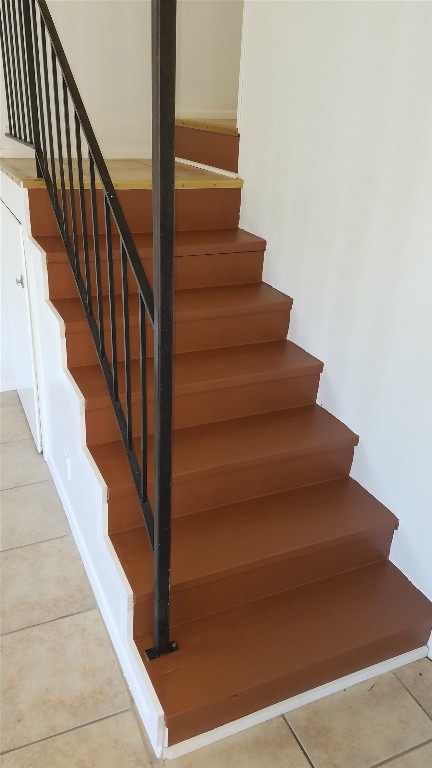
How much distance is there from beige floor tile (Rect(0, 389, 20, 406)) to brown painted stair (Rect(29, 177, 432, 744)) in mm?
1359

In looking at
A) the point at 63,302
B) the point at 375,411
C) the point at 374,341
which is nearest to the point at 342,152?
the point at 374,341

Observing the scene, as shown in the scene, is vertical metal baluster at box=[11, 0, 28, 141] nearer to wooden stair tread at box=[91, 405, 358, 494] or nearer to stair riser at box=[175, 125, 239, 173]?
stair riser at box=[175, 125, 239, 173]

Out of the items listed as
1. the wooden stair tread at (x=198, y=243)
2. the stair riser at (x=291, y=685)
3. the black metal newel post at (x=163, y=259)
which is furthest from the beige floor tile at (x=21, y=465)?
the stair riser at (x=291, y=685)

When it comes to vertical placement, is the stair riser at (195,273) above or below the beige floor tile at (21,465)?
above

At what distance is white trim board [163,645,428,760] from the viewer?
1591mm

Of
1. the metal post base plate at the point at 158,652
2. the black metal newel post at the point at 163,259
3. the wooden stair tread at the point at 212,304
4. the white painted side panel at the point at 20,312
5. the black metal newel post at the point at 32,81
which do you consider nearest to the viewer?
the black metal newel post at the point at 163,259

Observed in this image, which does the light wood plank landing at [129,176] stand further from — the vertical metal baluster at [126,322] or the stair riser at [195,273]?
the vertical metal baluster at [126,322]

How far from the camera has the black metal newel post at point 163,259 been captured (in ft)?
3.44

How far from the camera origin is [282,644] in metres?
1.74

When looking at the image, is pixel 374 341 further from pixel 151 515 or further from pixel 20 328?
pixel 20 328

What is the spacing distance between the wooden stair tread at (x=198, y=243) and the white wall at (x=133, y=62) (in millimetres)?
936

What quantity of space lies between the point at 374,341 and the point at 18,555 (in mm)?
1629

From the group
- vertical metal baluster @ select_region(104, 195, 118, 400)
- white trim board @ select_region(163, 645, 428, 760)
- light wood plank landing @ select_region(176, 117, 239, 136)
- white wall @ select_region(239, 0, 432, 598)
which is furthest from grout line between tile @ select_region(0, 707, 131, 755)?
light wood plank landing @ select_region(176, 117, 239, 136)

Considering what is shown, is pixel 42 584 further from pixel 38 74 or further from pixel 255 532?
pixel 38 74
